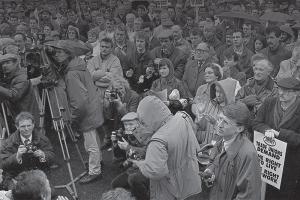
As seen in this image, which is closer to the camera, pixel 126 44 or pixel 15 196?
pixel 15 196

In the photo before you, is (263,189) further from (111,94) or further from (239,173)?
(111,94)

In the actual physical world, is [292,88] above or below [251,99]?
above

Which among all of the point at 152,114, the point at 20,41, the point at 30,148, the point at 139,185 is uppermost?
the point at 152,114

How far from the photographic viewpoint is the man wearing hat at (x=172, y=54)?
26.7 feet

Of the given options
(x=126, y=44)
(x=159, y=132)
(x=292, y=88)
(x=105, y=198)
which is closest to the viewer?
(x=105, y=198)

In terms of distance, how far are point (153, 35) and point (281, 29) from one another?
3091mm

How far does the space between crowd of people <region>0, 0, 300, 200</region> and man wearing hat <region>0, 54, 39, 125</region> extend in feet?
0.05

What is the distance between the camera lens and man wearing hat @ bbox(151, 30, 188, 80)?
320 inches

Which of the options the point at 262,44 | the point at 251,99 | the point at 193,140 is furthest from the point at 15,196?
the point at 262,44

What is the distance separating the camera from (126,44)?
9.30m

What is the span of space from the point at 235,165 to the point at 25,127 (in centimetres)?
291

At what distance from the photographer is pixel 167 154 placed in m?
3.67

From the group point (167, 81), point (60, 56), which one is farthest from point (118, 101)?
point (60, 56)

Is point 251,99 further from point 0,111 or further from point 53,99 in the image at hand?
point 0,111
